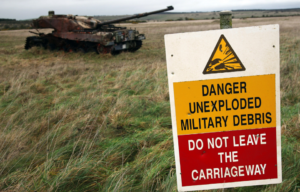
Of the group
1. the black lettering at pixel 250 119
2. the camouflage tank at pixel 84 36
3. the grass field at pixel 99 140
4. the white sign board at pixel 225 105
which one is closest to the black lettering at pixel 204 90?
the white sign board at pixel 225 105

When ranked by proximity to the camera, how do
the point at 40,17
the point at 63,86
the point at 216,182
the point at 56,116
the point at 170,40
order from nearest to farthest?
the point at 170,40 < the point at 216,182 < the point at 56,116 < the point at 63,86 < the point at 40,17

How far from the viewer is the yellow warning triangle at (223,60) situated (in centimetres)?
133

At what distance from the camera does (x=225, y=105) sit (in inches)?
55.1

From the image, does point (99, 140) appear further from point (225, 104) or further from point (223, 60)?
point (223, 60)

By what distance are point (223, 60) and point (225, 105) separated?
0.80ft

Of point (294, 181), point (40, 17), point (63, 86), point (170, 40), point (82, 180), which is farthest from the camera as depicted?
point (40, 17)

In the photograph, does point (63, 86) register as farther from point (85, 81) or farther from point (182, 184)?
point (182, 184)

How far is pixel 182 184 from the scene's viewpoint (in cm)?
146

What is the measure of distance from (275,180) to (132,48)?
11.8 meters

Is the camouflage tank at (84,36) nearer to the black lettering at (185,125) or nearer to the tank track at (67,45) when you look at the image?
the tank track at (67,45)

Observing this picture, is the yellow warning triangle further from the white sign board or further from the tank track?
the tank track

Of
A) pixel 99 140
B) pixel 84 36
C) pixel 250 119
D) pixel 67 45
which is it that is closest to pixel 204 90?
pixel 250 119

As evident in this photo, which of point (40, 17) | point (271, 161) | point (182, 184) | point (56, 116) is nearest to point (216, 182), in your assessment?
point (182, 184)

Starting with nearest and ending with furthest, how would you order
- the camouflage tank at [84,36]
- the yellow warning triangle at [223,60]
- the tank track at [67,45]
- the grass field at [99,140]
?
the yellow warning triangle at [223,60], the grass field at [99,140], the camouflage tank at [84,36], the tank track at [67,45]
